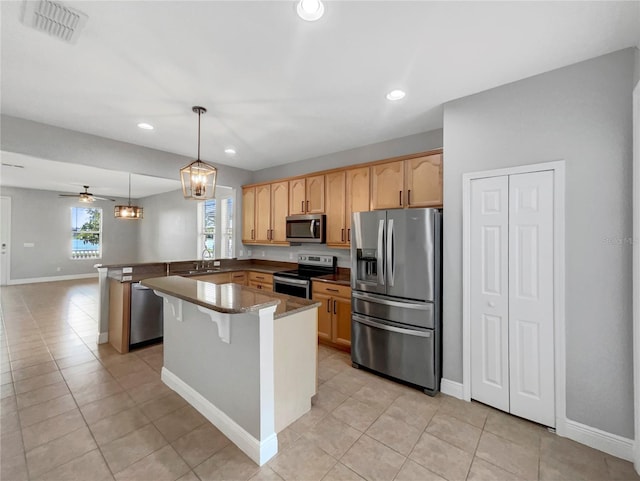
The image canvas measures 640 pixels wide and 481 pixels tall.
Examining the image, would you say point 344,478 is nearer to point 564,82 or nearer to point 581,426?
point 581,426

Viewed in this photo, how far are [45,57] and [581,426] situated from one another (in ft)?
15.3

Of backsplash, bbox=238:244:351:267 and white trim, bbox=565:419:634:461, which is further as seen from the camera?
backsplash, bbox=238:244:351:267

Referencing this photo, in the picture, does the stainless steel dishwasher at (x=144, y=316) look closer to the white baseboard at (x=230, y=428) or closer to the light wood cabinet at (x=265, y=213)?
the white baseboard at (x=230, y=428)

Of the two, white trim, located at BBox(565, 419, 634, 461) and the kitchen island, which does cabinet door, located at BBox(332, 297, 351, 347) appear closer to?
the kitchen island

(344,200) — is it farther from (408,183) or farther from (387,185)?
(408,183)

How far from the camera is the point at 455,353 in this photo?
257 cm

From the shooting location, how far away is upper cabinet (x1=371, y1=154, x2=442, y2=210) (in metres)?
3.06

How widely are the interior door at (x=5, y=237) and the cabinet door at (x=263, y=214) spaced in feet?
24.7

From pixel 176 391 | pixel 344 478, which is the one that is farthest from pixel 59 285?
pixel 344 478

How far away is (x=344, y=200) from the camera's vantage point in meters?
3.87

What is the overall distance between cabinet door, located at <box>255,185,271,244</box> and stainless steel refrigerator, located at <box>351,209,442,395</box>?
2.23 meters

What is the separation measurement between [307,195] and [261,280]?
161 centimetres

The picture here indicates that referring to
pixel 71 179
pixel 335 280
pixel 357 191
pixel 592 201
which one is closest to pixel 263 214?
pixel 357 191

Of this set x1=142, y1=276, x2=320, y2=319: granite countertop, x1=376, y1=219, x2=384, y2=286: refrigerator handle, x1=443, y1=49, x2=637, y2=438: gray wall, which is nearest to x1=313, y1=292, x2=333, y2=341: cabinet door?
x1=376, y1=219, x2=384, y2=286: refrigerator handle
